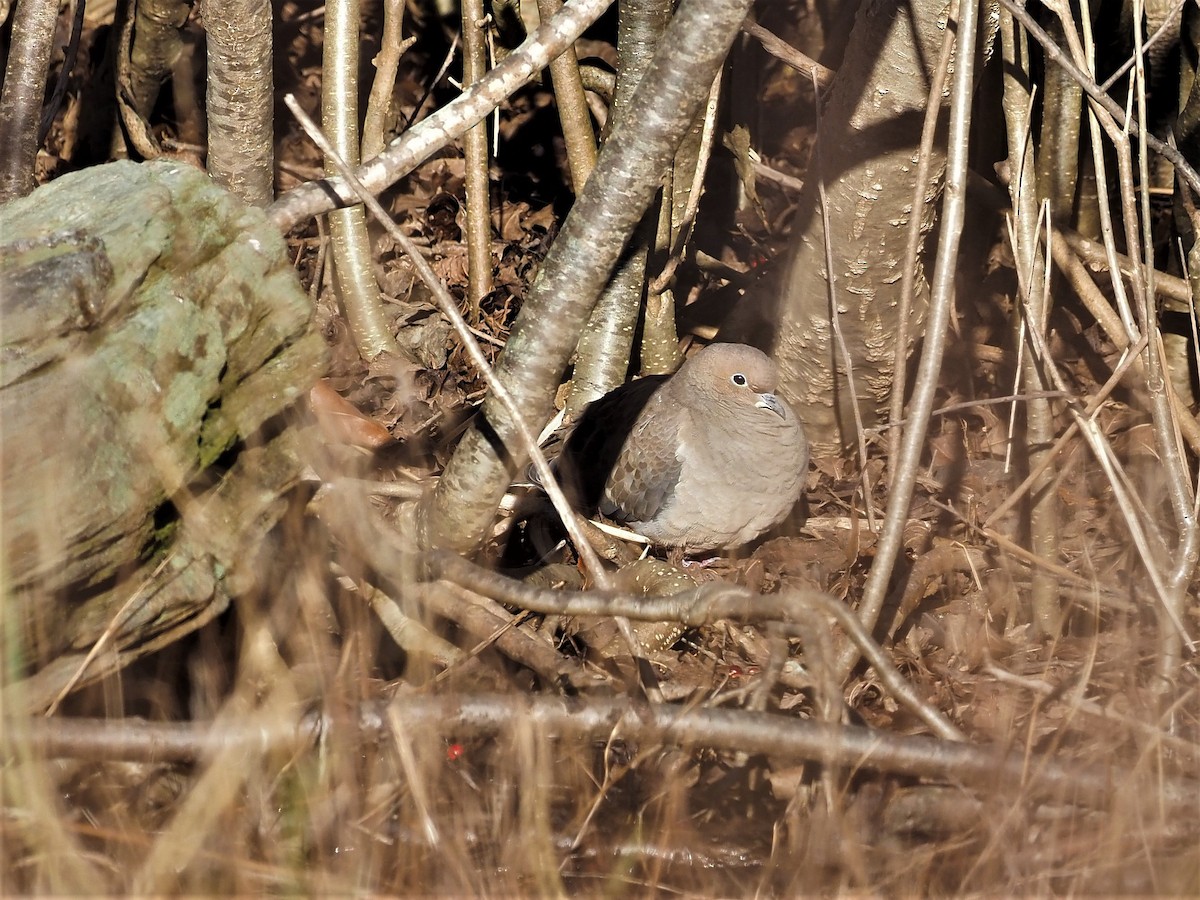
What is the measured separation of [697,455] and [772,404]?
0.37m

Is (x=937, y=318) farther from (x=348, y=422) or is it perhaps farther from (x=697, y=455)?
(x=348, y=422)

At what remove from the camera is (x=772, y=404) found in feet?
15.7

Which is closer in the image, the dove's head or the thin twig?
the thin twig

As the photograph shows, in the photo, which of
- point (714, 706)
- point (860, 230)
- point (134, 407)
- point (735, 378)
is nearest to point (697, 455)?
point (735, 378)

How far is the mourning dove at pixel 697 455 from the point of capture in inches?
186

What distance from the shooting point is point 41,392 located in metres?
2.52

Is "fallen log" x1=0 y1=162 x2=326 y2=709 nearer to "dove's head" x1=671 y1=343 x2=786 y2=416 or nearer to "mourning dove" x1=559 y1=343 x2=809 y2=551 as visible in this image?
"mourning dove" x1=559 y1=343 x2=809 y2=551

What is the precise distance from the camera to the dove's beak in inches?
188

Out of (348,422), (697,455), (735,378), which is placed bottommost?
(697,455)

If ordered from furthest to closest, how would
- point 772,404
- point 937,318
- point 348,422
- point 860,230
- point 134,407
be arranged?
point 348,422, point 772,404, point 860,230, point 937,318, point 134,407

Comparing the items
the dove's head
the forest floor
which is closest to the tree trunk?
the dove's head

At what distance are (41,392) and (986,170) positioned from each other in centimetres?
406

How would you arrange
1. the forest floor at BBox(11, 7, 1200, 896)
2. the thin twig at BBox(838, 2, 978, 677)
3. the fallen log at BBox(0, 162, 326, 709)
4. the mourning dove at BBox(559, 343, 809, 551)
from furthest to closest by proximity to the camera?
the mourning dove at BBox(559, 343, 809, 551)
the thin twig at BBox(838, 2, 978, 677)
the forest floor at BBox(11, 7, 1200, 896)
the fallen log at BBox(0, 162, 326, 709)

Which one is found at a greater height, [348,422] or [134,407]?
[134,407]
